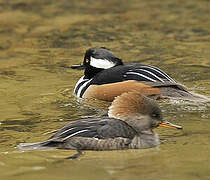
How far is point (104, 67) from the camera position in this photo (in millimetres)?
9984

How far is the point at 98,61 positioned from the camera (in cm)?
998

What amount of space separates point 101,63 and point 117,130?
10.8ft

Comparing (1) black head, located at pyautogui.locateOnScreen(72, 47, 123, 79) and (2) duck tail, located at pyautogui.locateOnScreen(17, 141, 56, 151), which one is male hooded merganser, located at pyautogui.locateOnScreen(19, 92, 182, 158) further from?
(1) black head, located at pyautogui.locateOnScreen(72, 47, 123, 79)

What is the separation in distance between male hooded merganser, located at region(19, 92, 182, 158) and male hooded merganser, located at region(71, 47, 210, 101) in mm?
1896

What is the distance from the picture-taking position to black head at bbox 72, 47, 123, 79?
32.4ft

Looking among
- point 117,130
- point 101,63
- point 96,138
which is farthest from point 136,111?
point 101,63

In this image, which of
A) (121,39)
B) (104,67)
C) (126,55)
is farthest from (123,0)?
(104,67)

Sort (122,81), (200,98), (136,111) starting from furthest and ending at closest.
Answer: (122,81)
(200,98)
(136,111)

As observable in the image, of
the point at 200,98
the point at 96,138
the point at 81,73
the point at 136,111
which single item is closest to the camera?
the point at 96,138

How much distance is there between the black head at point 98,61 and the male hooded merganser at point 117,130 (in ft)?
9.54

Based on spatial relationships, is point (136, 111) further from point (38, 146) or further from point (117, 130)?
point (38, 146)

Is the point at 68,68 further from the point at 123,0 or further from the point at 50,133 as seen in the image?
the point at 123,0

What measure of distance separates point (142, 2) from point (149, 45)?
4532mm


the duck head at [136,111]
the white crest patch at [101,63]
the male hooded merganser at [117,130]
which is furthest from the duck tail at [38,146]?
the white crest patch at [101,63]
